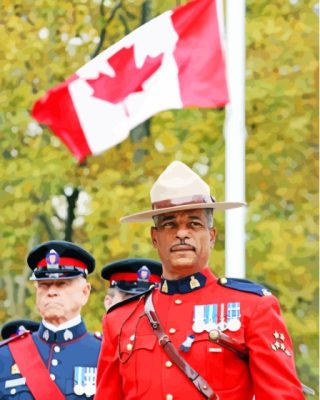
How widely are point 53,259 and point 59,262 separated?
0.04 metres

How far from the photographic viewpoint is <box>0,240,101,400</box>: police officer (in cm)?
982

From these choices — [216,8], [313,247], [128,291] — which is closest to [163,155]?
[313,247]

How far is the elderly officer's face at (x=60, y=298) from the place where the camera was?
9820mm

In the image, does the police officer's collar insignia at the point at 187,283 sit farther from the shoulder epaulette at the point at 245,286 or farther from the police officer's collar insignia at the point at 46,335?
the police officer's collar insignia at the point at 46,335

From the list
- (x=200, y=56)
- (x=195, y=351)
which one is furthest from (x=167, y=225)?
(x=200, y=56)

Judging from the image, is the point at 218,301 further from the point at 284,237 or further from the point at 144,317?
the point at 284,237

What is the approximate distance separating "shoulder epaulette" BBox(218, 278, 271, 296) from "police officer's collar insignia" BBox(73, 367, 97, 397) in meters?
2.48

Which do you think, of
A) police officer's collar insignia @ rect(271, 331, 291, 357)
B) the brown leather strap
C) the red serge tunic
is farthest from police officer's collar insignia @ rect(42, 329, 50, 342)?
police officer's collar insignia @ rect(271, 331, 291, 357)

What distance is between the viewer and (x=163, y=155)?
73.3ft

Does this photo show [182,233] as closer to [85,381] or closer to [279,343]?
[279,343]

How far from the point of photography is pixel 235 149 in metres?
13.5

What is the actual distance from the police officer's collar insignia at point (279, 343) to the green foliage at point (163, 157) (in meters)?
13.8

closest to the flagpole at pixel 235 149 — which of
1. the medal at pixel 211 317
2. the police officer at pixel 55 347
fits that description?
the police officer at pixel 55 347

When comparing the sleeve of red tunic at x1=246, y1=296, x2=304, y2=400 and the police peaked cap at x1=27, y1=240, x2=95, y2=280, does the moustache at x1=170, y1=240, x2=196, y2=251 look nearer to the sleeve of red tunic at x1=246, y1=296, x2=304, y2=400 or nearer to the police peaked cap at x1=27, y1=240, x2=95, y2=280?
the sleeve of red tunic at x1=246, y1=296, x2=304, y2=400
